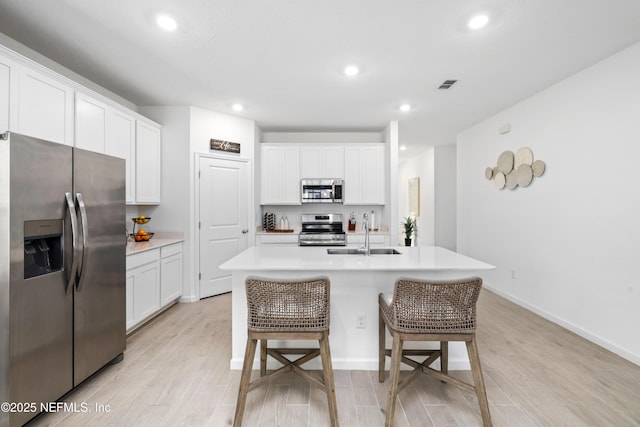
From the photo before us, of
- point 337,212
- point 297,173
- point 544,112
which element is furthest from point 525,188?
point 297,173

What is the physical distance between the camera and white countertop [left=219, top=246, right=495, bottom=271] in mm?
1965

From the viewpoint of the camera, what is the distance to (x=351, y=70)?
2.90 meters

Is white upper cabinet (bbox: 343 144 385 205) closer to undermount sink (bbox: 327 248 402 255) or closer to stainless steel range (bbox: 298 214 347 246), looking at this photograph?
stainless steel range (bbox: 298 214 347 246)

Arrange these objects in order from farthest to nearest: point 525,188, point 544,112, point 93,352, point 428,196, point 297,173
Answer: point 428,196, point 297,173, point 525,188, point 544,112, point 93,352

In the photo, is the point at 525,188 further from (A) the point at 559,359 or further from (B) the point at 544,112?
(A) the point at 559,359

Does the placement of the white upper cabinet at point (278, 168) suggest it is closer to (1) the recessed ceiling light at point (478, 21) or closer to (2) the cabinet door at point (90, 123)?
(2) the cabinet door at point (90, 123)

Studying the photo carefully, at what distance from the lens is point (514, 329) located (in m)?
3.02

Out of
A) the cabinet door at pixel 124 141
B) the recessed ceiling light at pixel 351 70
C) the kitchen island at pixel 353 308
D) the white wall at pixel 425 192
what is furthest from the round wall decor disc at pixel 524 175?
the cabinet door at pixel 124 141

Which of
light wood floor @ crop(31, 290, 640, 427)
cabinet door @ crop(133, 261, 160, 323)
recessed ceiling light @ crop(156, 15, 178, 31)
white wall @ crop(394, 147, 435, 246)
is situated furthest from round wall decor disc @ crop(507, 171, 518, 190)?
cabinet door @ crop(133, 261, 160, 323)

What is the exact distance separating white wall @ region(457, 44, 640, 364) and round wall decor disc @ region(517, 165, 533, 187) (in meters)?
0.07

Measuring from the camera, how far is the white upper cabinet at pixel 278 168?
493cm

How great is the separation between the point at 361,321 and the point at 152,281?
7.68 feet

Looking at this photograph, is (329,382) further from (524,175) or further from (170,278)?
(524,175)

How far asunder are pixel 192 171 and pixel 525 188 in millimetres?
4380
